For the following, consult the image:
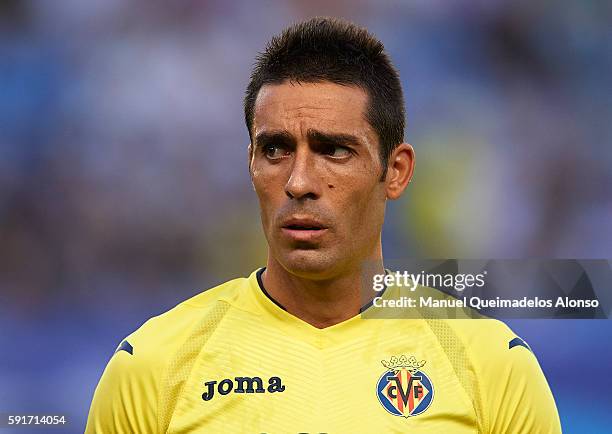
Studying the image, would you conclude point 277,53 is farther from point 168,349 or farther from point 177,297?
point 177,297

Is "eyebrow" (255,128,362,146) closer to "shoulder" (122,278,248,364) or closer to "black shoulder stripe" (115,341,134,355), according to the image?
"shoulder" (122,278,248,364)

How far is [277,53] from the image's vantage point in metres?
3.38

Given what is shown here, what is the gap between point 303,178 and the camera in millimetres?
3066

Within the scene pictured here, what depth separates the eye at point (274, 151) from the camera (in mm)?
3178

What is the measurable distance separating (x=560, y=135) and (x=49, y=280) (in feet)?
11.9

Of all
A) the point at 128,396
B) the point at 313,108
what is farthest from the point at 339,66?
the point at 128,396

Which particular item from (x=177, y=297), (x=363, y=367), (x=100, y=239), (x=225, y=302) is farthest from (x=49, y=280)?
(x=363, y=367)

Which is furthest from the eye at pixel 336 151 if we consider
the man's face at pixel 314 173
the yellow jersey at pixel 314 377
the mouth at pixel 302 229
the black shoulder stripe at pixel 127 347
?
the black shoulder stripe at pixel 127 347

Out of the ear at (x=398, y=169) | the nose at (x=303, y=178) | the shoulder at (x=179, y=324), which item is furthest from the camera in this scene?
the ear at (x=398, y=169)

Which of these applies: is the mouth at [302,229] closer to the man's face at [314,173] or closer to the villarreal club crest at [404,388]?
the man's face at [314,173]

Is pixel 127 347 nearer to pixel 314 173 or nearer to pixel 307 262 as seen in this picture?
pixel 307 262

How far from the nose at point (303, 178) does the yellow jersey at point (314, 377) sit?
50 centimetres

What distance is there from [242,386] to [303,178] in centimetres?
75

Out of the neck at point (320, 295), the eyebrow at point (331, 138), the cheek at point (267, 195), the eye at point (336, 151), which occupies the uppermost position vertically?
the eyebrow at point (331, 138)
